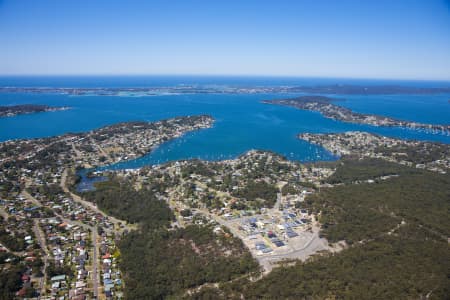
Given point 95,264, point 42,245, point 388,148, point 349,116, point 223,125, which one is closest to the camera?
point 95,264

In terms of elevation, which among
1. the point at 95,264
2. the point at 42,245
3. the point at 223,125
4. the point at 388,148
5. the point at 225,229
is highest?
the point at 223,125

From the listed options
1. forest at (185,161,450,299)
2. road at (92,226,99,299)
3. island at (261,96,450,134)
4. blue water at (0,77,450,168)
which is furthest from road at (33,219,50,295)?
island at (261,96,450,134)

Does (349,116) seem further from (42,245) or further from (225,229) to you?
(42,245)

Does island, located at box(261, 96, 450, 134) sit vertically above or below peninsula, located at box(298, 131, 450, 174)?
above

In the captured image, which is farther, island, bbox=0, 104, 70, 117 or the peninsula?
island, bbox=0, 104, 70, 117

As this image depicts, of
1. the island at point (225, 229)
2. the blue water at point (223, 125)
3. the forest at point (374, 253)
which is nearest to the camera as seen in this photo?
the forest at point (374, 253)

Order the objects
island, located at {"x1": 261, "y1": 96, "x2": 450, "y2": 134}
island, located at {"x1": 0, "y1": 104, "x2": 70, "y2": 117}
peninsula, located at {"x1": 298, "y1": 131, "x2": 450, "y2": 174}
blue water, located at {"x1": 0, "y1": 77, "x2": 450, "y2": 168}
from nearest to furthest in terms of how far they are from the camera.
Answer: peninsula, located at {"x1": 298, "y1": 131, "x2": 450, "y2": 174} → blue water, located at {"x1": 0, "y1": 77, "x2": 450, "y2": 168} → island, located at {"x1": 261, "y1": 96, "x2": 450, "y2": 134} → island, located at {"x1": 0, "y1": 104, "x2": 70, "y2": 117}

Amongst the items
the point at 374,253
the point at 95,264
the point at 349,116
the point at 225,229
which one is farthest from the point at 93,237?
the point at 349,116

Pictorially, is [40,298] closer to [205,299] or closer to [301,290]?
[205,299]

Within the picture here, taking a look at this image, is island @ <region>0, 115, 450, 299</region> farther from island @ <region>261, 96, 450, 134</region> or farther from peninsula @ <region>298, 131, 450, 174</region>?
island @ <region>261, 96, 450, 134</region>

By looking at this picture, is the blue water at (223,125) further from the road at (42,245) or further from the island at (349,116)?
the road at (42,245)

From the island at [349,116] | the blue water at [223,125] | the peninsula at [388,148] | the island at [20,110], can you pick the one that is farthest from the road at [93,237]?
the island at [349,116]
